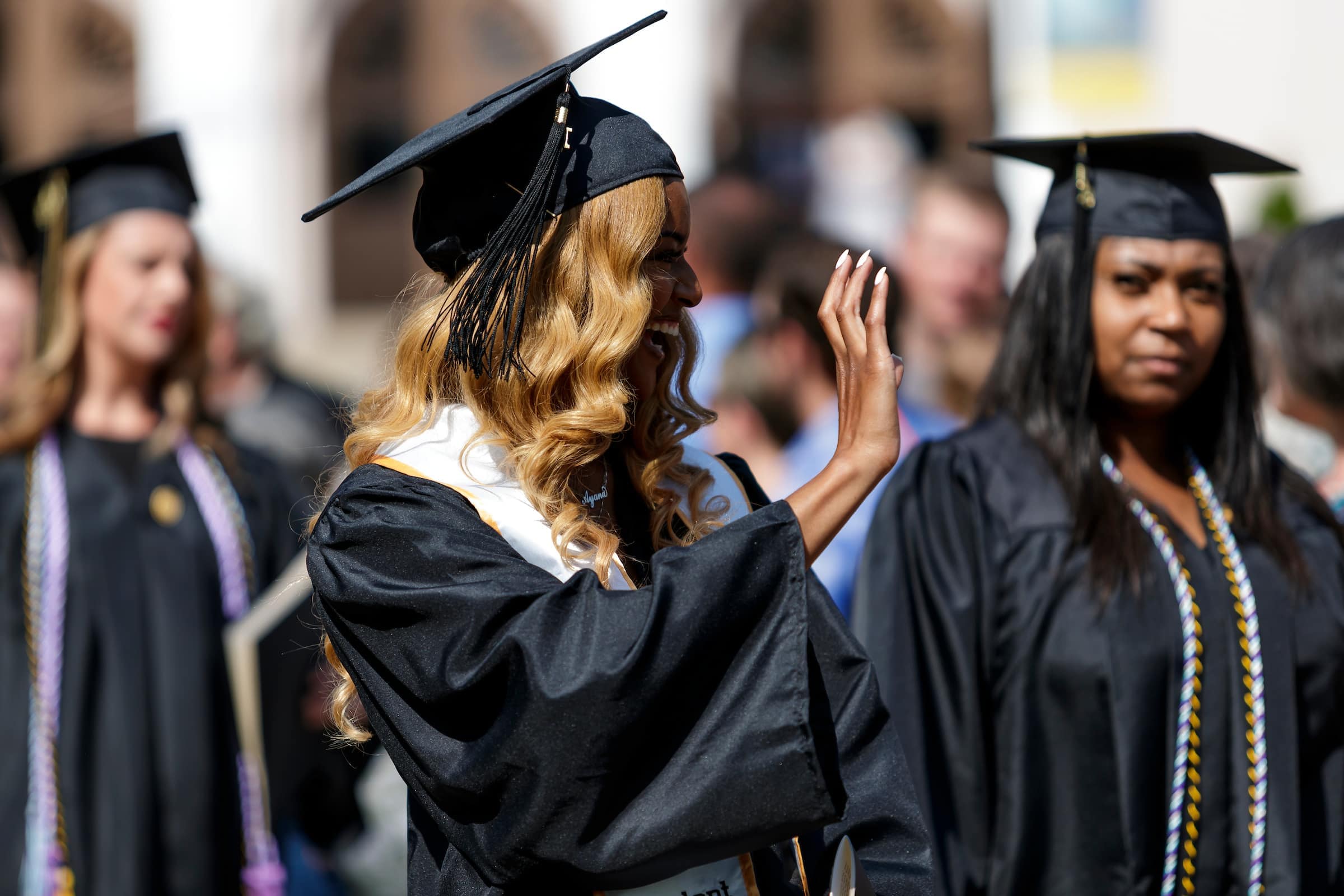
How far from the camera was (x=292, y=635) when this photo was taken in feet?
11.8

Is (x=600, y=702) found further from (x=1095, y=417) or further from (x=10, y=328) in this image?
(x=10, y=328)

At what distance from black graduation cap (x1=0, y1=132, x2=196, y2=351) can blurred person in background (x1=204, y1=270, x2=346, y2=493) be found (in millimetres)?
1799

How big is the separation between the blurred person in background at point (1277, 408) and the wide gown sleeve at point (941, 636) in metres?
1.05

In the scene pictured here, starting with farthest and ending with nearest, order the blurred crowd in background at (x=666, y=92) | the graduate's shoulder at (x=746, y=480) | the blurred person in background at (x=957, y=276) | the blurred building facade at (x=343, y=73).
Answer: the blurred building facade at (x=343, y=73) → the blurred crowd in background at (x=666, y=92) → the blurred person in background at (x=957, y=276) → the graduate's shoulder at (x=746, y=480)

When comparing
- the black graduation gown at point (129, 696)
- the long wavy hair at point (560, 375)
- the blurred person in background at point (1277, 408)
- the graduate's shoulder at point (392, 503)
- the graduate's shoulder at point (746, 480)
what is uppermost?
the long wavy hair at point (560, 375)

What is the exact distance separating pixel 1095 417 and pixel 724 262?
1.99 m

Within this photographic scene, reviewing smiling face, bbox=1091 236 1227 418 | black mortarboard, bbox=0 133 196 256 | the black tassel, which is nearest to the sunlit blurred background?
black mortarboard, bbox=0 133 196 256

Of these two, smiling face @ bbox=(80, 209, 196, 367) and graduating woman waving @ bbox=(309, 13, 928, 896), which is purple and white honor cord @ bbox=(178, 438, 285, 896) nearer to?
smiling face @ bbox=(80, 209, 196, 367)

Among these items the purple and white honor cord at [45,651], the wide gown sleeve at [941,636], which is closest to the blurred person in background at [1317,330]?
the wide gown sleeve at [941,636]

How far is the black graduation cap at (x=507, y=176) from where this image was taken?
1910mm

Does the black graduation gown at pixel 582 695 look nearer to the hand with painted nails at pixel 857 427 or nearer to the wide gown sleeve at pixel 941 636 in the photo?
the hand with painted nails at pixel 857 427

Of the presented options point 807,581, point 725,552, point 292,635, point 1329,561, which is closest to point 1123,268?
point 1329,561

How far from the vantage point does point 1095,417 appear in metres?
2.98

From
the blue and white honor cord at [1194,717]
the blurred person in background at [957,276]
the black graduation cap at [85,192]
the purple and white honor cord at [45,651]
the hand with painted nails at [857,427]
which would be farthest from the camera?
the blurred person in background at [957,276]
